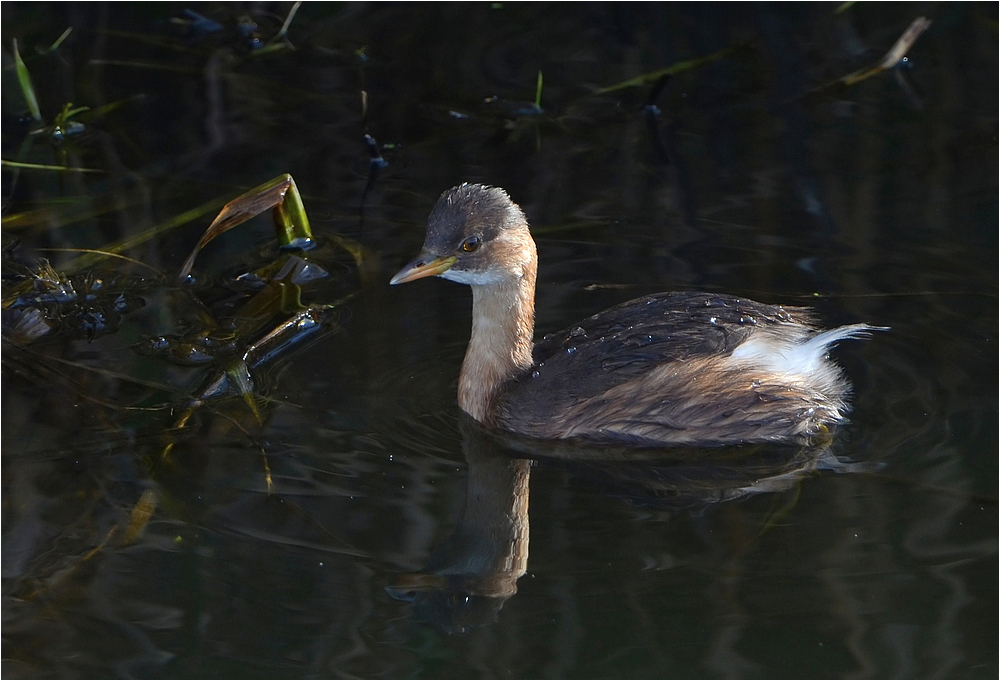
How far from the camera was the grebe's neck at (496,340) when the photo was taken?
461 centimetres

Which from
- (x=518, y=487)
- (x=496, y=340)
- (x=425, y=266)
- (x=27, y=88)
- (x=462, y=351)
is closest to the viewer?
(x=518, y=487)

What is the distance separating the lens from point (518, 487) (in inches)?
169

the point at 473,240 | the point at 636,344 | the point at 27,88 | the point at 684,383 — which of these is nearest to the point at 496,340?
the point at 473,240

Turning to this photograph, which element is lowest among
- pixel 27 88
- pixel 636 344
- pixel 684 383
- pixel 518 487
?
pixel 518 487

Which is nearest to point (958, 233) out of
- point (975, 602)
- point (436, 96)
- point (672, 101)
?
point (672, 101)

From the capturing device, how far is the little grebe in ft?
14.6

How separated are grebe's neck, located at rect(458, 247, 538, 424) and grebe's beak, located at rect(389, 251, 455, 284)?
0.74 feet

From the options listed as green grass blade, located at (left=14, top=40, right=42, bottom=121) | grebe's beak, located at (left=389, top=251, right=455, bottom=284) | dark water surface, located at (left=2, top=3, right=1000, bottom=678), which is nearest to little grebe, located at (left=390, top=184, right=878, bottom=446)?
grebe's beak, located at (left=389, top=251, right=455, bottom=284)

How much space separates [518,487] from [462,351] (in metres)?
0.87

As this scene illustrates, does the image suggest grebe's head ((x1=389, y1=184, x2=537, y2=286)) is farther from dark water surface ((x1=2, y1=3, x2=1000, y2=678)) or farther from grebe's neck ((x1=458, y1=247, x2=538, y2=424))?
dark water surface ((x1=2, y1=3, x2=1000, y2=678))

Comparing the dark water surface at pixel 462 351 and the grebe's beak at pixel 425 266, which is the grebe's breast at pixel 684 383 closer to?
the dark water surface at pixel 462 351

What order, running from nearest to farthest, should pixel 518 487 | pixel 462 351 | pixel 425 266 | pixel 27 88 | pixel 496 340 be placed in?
1. pixel 518 487
2. pixel 425 266
3. pixel 496 340
4. pixel 462 351
5. pixel 27 88

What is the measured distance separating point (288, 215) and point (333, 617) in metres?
2.44

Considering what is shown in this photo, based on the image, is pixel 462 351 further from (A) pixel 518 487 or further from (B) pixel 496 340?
(A) pixel 518 487
